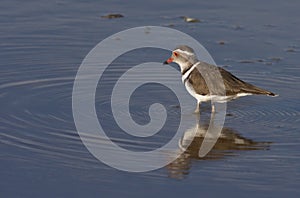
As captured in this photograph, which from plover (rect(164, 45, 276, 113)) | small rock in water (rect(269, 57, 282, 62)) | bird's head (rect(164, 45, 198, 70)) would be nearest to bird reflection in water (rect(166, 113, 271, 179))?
plover (rect(164, 45, 276, 113))

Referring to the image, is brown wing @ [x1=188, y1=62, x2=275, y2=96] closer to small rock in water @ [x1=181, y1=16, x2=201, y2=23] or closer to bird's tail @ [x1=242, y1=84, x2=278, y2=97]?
bird's tail @ [x1=242, y1=84, x2=278, y2=97]

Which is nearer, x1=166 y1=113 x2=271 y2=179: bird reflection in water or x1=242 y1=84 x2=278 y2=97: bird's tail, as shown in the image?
x1=166 y1=113 x2=271 y2=179: bird reflection in water

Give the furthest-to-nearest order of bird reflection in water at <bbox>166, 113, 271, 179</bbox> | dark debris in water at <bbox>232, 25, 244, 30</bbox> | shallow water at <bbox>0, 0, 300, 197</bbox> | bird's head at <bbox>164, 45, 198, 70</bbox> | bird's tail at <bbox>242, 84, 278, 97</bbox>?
dark debris in water at <bbox>232, 25, 244, 30</bbox>, bird's head at <bbox>164, 45, 198, 70</bbox>, bird's tail at <bbox>242, 84, 278, 97</bbox>, bird reflection in water at <bbox>166, 113, 271, 179</bbox>, shallow water at <bbox>0, 0, 300, 197</bbox>

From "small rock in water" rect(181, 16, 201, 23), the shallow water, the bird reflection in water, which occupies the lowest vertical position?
the bird reflection in water

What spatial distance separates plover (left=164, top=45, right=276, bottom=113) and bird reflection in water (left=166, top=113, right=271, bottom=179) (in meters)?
0.74

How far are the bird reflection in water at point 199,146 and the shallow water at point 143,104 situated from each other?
0.07 ft

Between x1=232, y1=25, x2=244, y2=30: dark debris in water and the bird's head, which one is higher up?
x1=232, y1=25, x2=244, y2=30: dark debris in water

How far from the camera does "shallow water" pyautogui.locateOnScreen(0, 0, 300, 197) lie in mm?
8367

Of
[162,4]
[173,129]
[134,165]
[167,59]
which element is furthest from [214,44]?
[134,165]

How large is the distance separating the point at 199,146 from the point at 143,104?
168cm

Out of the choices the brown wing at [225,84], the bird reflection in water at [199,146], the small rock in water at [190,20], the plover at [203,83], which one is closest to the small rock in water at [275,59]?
the plover at [203,83]

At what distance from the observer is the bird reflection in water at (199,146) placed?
29.3 ft

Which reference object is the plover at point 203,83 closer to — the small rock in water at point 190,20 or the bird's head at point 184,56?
the bird's head at point 184,56

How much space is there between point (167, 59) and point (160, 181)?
4.72 m
